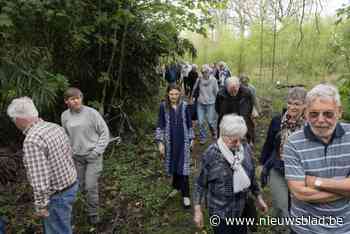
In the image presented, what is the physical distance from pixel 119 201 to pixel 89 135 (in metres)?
1.57

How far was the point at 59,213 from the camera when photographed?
307 cm

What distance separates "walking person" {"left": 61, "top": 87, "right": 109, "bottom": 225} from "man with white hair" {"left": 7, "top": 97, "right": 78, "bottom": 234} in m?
0.78

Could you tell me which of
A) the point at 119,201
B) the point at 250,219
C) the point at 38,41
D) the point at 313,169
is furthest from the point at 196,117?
the point at 313,169

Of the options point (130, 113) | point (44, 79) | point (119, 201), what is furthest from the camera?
point (130, 113)

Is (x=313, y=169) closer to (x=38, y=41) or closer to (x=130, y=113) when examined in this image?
(x=38, y=41)

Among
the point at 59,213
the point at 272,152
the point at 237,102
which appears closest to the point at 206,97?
the point at 237,102

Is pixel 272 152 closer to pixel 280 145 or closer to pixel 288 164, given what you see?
pixel 280 145

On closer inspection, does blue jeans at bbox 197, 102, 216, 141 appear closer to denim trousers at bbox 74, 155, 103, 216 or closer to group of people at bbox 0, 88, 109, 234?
denim trousers at bbox 74, 155, 103, 216

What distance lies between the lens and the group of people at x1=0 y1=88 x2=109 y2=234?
2723 mm

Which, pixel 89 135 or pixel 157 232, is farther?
pixel 157 232

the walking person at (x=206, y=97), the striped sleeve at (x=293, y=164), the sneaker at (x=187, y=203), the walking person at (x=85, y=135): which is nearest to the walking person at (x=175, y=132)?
the sneaker at (x=187, y=203)

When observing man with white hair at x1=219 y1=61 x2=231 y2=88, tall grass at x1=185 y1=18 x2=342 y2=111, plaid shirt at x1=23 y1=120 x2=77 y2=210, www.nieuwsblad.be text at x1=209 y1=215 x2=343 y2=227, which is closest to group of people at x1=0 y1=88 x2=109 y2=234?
plaid shirt at x1=23 y1=120 x2=77 y2=210

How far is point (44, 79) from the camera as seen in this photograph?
4.66 m

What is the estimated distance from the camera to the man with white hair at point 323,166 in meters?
1.96
